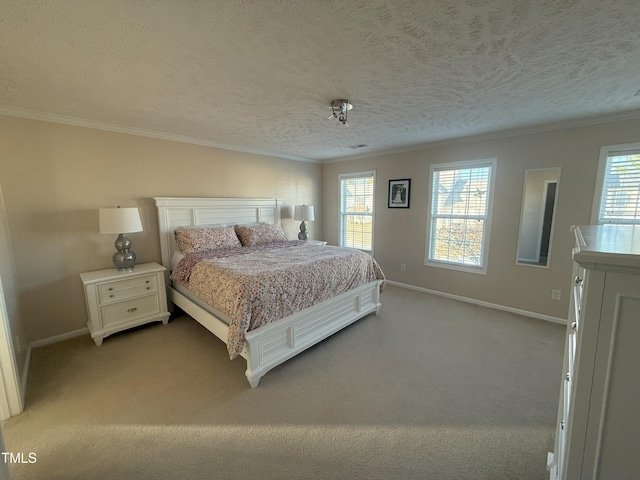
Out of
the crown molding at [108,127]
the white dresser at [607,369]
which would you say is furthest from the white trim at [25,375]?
the white dresser at [607,369]

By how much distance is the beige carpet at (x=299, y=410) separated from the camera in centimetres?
144

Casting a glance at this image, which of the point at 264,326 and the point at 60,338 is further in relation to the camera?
the point at 60,338

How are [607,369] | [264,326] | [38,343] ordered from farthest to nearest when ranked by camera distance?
[38,343] < [264,326] < [607,369]

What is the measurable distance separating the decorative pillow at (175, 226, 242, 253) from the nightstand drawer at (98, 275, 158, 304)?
0.52m

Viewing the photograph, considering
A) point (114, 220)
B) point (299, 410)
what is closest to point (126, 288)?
point (114, 220)

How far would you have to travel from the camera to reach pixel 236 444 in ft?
5.13

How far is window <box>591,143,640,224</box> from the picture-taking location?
2.57m

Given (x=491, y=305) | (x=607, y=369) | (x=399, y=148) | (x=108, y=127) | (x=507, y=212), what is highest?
(x=399, y=148)

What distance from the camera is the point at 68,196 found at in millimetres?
2654

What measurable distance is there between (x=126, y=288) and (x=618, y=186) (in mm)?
5250

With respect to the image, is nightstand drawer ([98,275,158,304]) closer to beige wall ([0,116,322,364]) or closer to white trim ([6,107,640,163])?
beige wall ([0,116,322,364])

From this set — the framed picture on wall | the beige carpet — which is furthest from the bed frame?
the framed picture on wall

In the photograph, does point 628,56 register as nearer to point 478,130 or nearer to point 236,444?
point 478,130

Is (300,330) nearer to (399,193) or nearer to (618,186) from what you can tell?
(399,193)
